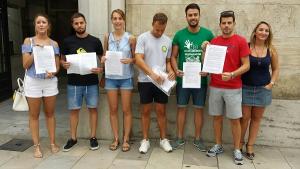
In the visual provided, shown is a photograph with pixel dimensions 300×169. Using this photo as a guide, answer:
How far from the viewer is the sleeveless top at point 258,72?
4664 millimetres

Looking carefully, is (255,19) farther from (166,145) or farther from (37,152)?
(37,152)

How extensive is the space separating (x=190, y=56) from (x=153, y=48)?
532mm

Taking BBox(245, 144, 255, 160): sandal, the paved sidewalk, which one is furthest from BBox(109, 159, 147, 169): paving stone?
BBox(245, 144, 255, 160): sandal

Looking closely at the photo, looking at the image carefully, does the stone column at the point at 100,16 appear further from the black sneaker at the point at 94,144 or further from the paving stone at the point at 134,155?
the paving stone at the point at 134,155

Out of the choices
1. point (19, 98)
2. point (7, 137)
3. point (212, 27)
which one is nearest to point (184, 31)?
point (212, 27)

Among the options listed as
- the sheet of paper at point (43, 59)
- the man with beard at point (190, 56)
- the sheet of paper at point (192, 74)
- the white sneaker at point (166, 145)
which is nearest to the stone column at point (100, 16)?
the sheet of paper at point (43, 59)

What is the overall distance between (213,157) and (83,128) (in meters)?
2.14

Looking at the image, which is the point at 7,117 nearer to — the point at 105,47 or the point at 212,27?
the point at 105,47

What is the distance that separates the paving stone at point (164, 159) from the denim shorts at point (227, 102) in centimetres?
82

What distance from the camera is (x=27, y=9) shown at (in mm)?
13086

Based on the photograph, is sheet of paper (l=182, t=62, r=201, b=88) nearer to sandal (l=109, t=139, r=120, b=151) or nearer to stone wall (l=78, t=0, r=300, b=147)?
stone wall (l=78, t=0, r=300, b=147)

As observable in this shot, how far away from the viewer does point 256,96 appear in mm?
4805

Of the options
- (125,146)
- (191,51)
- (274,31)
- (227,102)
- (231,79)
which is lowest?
(125,146)

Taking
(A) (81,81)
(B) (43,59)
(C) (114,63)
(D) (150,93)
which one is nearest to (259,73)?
(D) (150,93)
